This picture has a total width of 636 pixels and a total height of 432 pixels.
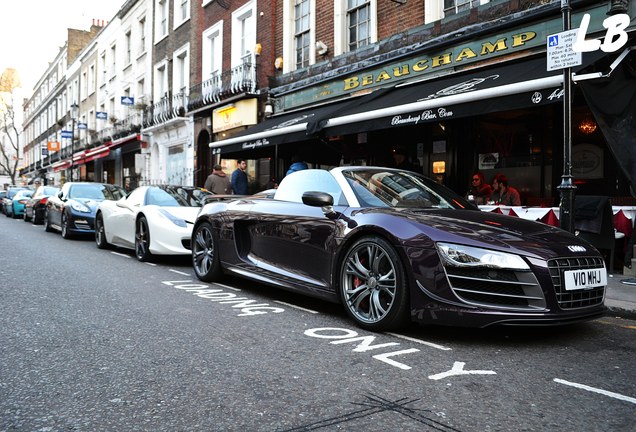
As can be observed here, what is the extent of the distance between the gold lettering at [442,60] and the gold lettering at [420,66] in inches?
8.6

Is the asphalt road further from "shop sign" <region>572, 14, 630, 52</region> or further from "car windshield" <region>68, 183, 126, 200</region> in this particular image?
"car windshield" <region>68, 183, 126, 200</region>

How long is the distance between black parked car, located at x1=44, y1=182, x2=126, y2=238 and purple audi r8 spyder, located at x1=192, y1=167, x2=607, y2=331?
818cm

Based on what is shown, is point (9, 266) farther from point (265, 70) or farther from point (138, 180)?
point (138, 180)

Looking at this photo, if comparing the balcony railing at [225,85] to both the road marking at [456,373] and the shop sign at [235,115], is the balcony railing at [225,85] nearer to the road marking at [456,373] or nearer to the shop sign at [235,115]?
the shop sign at [235,115]

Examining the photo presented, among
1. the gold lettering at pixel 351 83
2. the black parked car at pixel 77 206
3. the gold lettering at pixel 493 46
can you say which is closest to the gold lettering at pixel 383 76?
the gold lettering at pixel 351 83

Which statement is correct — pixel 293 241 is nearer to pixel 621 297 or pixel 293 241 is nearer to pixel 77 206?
pixel 621 297

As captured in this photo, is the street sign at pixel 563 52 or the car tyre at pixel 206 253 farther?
the car tyre at pixel 206 253

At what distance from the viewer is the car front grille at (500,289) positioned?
12.0 feet

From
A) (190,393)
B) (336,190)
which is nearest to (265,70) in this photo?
(336,190)

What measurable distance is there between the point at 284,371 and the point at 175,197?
6475 mm

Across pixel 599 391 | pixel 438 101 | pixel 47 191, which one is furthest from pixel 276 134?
pixel 47 191

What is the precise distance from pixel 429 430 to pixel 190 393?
1.25 metres

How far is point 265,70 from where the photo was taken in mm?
16844

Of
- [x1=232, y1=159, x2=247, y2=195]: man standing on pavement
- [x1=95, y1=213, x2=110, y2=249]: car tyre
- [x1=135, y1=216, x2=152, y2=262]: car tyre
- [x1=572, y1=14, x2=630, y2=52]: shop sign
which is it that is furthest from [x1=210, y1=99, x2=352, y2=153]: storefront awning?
[x1=572, y1=14, x2=630, y2=52]: shop sign
